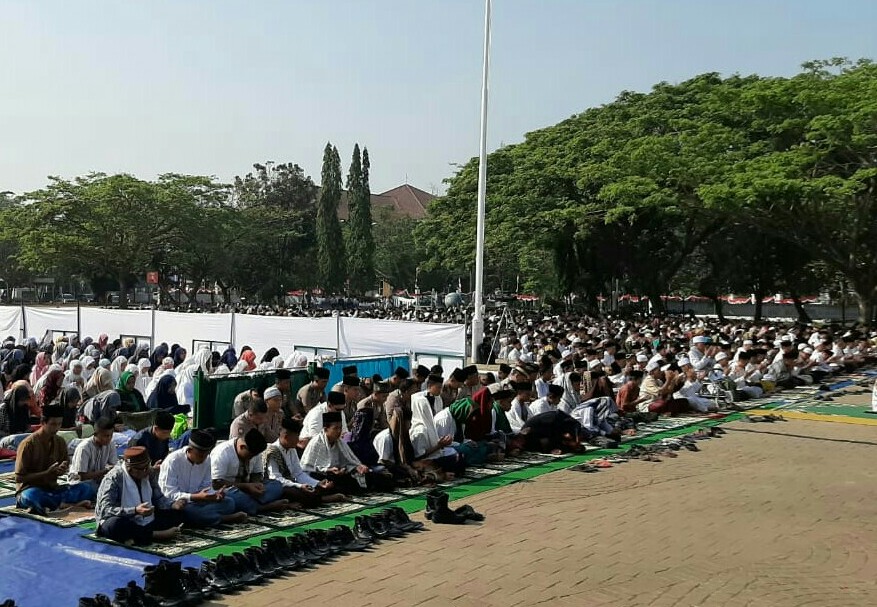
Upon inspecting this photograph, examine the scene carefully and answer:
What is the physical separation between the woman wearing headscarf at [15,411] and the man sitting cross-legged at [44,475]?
3.18 meters

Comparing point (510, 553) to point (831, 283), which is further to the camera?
point (831, 283)

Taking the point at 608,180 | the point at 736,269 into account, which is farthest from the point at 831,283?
the point at 608,180

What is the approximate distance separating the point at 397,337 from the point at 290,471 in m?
8.61

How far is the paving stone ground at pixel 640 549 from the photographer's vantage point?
239 inches

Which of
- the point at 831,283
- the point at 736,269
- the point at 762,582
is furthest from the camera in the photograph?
the point at 831,283

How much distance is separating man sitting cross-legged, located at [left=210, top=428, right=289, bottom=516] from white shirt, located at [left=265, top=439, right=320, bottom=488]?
219 mm

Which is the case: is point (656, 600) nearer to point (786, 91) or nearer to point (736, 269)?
point (786, 91)

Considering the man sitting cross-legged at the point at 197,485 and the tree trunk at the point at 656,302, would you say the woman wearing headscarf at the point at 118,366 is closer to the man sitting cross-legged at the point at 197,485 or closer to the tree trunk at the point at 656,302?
the man sitting cross-legged at the point at 197,485

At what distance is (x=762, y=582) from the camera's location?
6434 mm

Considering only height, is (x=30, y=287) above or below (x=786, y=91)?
below

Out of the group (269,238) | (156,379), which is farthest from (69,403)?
(269,238)

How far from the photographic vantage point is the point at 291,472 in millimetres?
8445

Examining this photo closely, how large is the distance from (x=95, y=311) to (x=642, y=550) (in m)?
16.0

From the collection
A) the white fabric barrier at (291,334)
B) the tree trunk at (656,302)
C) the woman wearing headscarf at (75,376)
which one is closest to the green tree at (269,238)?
the tree trunk at (656,302)
